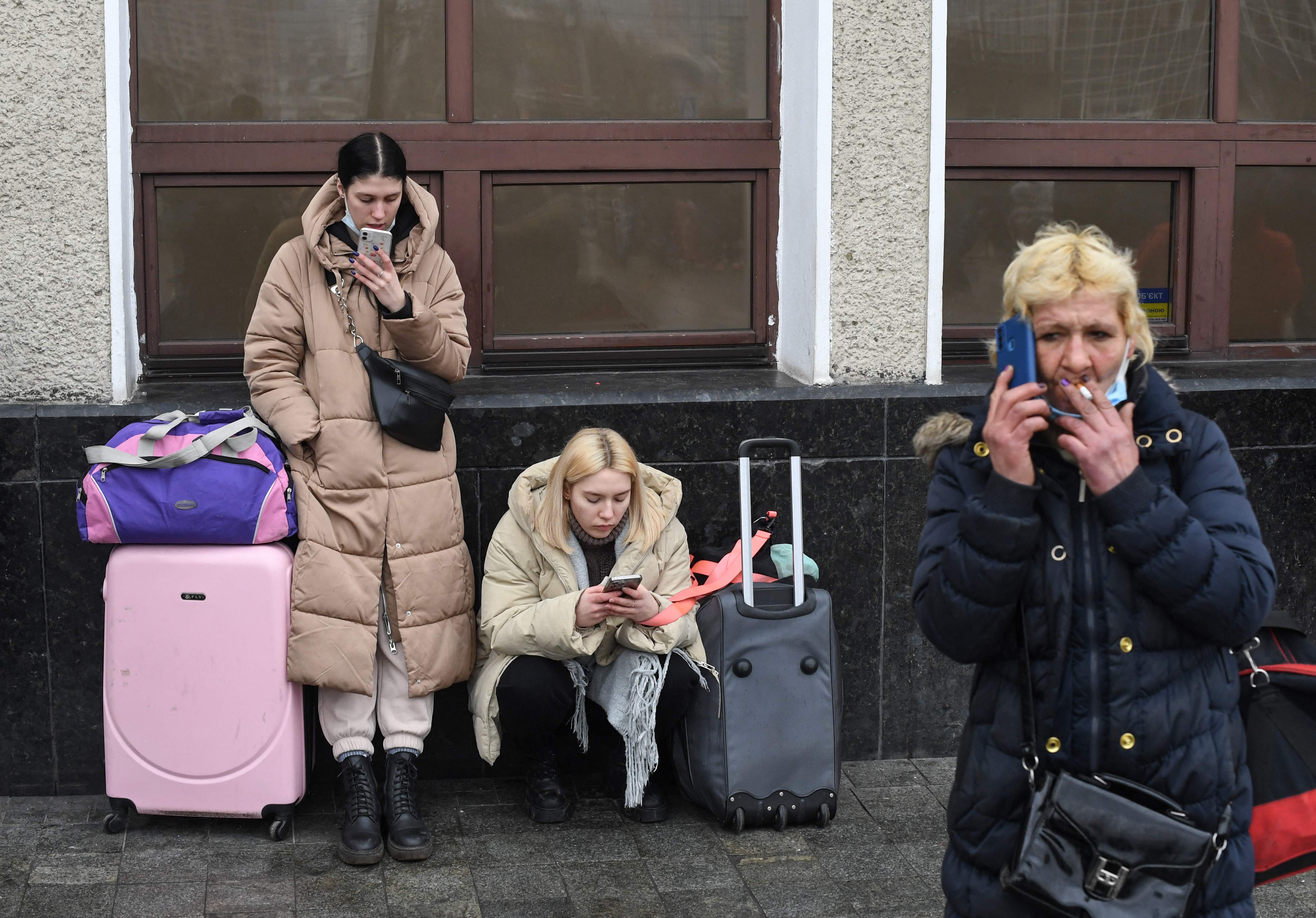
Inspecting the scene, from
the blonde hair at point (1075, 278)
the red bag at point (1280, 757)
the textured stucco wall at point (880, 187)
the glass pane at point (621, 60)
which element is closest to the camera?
the blonde hair at point (1075, 278)

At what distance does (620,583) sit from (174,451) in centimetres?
129

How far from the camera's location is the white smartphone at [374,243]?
13.9 ft

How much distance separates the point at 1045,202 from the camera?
Answer: 554 centimetres

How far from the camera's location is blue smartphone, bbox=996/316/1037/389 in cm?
252

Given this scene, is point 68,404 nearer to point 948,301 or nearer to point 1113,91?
point 948,301

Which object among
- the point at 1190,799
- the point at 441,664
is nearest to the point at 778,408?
the point at 441,664

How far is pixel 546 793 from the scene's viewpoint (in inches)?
182

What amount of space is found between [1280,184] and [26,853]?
483 centimetres

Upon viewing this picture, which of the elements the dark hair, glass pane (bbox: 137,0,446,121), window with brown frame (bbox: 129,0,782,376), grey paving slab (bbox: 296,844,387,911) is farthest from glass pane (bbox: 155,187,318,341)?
grey paving slab (bbox: 296,844,387,911)

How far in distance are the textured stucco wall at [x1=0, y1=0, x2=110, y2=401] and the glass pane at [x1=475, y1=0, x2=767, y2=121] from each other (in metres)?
1.26

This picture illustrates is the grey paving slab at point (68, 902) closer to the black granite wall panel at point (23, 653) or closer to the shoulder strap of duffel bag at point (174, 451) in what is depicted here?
the black granite wall panel at point (23, 653)

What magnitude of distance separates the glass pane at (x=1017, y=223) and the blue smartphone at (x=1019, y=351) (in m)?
2.94

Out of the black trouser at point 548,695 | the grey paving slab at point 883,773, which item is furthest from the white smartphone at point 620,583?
the grey paving slab at point 883,773

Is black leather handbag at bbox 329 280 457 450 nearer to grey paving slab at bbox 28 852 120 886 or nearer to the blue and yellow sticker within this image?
grey paving slab at bbox 28 852 120 886
